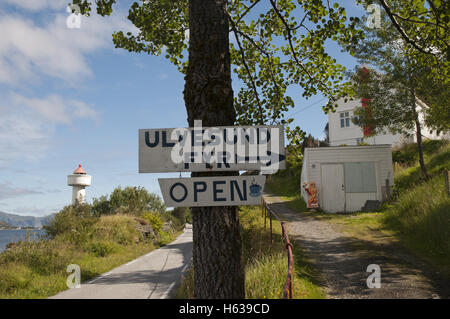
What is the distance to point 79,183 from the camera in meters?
25.4

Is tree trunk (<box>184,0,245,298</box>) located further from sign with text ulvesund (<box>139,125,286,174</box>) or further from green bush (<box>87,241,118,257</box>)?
A: green bush (<box>87,241,118,257</box>)

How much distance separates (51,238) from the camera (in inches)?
714

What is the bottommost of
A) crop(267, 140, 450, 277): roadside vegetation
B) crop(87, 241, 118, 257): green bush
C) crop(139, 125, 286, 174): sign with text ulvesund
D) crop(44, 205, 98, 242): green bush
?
crop(87, 241, 118, 257): green bush

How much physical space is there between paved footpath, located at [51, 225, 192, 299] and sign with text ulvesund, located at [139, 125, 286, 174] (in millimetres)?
7398

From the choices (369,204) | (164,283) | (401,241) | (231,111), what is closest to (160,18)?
(231,111)

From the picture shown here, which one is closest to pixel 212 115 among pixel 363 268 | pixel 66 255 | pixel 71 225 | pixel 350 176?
pixel 363 268

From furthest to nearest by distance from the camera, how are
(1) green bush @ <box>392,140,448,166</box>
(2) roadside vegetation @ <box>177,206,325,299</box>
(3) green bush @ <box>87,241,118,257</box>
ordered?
1. (1) green bush @ <box>392,140,448,166</box>
2. (3) green bush @ <box>87,241,118,257</box>
3. (2) roadside vegetation @ <box>177,206,325,299</box>

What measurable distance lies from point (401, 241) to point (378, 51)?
1331 centimetres

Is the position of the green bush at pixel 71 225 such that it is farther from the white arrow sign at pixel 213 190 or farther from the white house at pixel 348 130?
the white house at pixel 348 130

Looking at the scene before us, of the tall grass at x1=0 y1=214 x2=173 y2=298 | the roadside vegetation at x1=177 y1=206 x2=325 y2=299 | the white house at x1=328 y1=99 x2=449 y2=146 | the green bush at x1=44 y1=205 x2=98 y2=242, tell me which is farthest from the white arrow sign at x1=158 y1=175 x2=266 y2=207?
the white house at x1=328 y1=99 x2=449 y2=146

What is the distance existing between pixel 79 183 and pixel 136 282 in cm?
1643

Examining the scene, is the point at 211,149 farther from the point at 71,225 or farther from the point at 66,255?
the point at 71,225

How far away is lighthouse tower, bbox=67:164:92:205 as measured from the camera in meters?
25.3

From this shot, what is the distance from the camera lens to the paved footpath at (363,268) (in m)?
6.44
